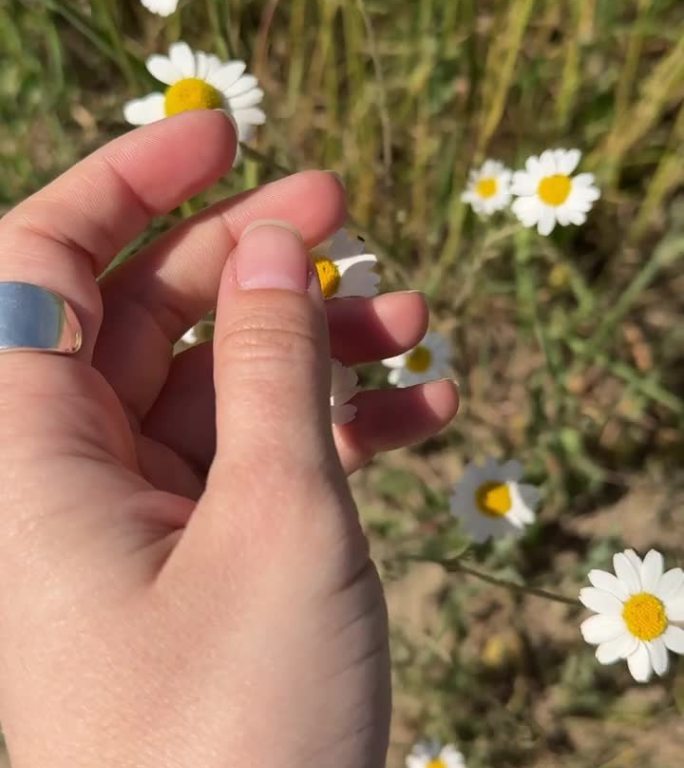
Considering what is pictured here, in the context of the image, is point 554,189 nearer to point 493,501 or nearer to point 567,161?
point 567,161

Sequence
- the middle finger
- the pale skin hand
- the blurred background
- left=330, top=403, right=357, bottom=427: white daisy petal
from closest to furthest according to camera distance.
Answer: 1. the pale skin hand
2. the middle finger
3. left=330, top=403, right=357, bottom=427: white daisy petal
4. the blurred background

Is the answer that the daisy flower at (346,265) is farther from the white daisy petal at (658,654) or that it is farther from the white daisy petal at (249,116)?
the white daisy petal at (658,654)

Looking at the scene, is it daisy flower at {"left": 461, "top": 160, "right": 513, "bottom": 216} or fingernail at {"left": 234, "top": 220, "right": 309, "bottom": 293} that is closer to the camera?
fingernail at {"left": 234, "top": 220, "right": 309, "bottom": 293}

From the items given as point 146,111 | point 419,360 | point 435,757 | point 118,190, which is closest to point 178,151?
point 118,190

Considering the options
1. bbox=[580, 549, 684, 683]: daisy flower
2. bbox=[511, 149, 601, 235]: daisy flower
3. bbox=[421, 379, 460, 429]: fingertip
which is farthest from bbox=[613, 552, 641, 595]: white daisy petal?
bbox=[511, 149, 601, 235]: daisy flower

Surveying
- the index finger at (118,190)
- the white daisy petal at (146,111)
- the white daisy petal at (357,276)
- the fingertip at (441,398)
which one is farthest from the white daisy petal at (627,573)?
the white daisy petal at (146,111)

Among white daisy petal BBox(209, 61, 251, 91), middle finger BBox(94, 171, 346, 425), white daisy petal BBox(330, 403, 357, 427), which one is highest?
white daisy petal BBox(209, 61, 251, 91)

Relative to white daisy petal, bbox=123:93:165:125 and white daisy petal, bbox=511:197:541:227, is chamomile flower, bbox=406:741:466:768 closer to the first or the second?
white daisy petal, bbox=511:197:541:227

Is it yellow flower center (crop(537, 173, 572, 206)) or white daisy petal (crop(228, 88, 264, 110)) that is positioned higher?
white daisy petal (crop(228, 88, 264, 110))
